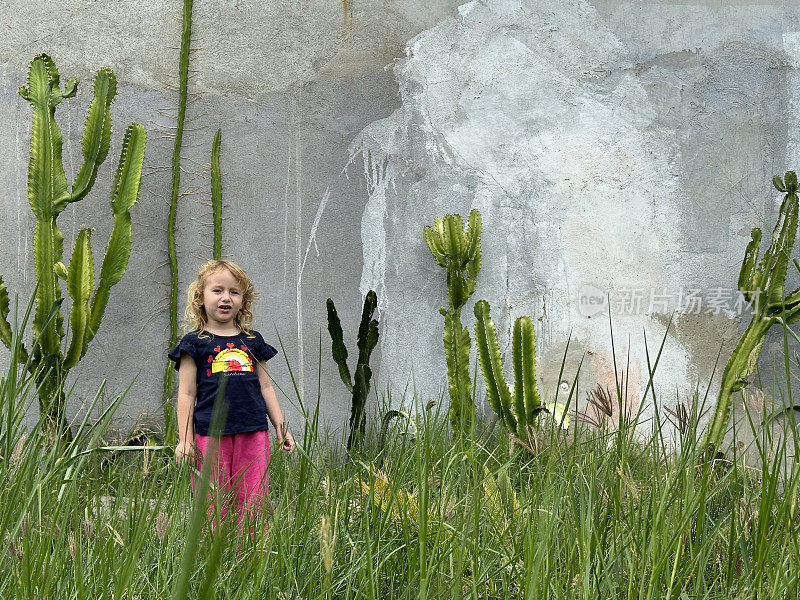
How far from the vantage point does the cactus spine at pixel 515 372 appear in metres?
3.15

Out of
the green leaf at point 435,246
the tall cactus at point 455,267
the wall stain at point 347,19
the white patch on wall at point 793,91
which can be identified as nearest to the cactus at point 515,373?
the tall cactus at point 455,267

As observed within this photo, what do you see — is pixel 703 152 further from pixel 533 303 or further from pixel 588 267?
pixel 533 303

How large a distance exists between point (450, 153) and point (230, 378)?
71.3 inches

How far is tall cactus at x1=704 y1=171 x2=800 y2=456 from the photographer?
128 inches

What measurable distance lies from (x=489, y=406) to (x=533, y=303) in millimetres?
559

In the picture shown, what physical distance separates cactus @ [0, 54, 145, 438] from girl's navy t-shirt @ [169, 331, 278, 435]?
834mm

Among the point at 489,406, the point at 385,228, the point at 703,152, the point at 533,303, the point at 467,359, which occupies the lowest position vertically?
the point at 489,406

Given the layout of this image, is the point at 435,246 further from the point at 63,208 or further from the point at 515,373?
the point at 63,208

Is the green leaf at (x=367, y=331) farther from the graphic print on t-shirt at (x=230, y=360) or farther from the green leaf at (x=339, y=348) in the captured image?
the graphic print on t-shirt at (x=230, y=360)

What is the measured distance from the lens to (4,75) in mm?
3531

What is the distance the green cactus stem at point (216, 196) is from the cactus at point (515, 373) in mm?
1289

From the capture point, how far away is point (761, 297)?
10.8ft

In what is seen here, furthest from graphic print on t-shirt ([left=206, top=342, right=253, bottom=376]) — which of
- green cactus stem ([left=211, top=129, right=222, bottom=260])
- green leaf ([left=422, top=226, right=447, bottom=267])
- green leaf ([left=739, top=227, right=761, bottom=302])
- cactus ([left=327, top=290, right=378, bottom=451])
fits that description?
green leaf ([left=739, top=227, right=761, bottom=302])

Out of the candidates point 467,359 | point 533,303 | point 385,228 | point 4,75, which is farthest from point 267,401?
point 4,75
